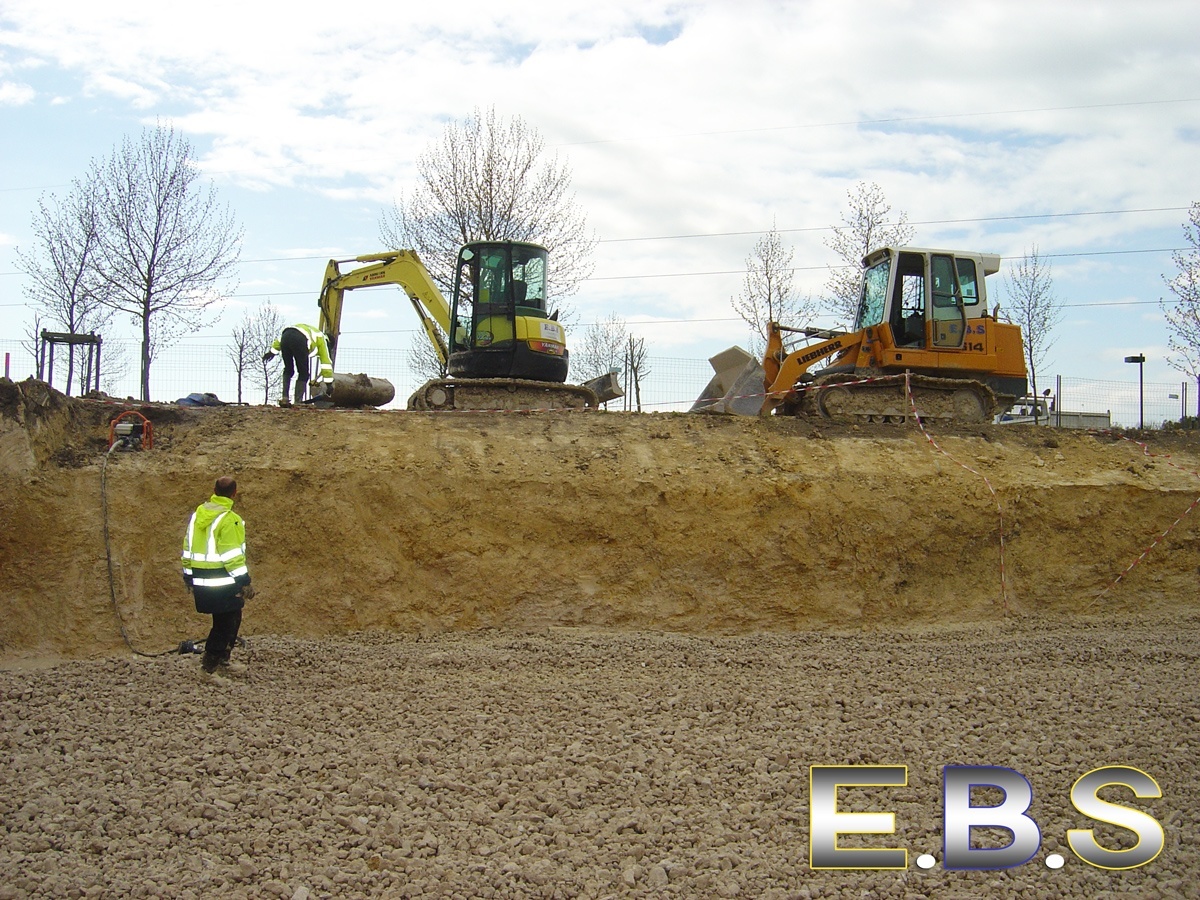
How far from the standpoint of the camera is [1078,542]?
10.7 metres

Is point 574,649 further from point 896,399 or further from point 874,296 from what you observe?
point 874,296

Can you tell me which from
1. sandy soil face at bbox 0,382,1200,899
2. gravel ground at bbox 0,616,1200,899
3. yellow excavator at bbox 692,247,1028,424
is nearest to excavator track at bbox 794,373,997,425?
yellow excavator at bbox 692,247,1028,424

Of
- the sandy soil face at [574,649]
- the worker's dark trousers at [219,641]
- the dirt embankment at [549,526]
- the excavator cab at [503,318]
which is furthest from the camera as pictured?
the excavator cab at [503,318]

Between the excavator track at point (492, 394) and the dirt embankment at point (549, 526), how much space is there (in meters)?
1.63

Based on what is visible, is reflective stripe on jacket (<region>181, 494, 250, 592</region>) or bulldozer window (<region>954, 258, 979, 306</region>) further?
bulldozer window (<region>954, 258, 979, 306</region>)

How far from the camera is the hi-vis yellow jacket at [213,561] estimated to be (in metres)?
6.95

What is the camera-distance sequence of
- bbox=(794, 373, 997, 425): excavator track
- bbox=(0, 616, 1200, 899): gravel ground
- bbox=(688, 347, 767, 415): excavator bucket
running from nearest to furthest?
1. bbox=(0, 616, 1200, 899): gravel ground
2. bbox=(794, 373, 997, 425): excavator track
3. bbox=(688, 347, 767, 415): excavator bucket

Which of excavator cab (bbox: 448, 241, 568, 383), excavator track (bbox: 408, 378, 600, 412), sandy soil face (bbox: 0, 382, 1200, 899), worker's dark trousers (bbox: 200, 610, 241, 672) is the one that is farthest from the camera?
excavator cab (bbox: 448, 241, 568, 383)

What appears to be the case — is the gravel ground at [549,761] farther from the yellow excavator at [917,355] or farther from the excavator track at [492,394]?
the yellow excavator at [917,355]

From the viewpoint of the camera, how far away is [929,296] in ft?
43.8

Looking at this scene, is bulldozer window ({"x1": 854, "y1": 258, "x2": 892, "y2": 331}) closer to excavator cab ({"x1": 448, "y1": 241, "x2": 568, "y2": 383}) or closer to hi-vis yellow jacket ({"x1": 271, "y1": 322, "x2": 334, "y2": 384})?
excavator cab ({"x1": 448, "y1": 241, "x2": 568, "y2": 383})

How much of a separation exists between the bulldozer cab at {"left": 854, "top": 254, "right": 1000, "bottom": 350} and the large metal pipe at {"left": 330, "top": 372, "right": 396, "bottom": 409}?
730 centimetres

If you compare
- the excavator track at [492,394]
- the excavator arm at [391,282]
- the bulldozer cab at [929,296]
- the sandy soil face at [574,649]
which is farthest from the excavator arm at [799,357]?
the excavator arm at [391,282]

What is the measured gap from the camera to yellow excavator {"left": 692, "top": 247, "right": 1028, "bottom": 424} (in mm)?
13062
